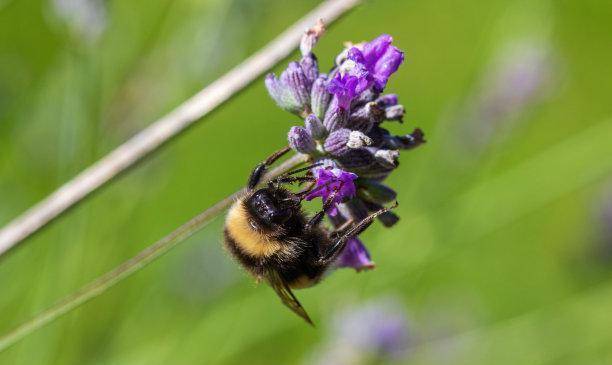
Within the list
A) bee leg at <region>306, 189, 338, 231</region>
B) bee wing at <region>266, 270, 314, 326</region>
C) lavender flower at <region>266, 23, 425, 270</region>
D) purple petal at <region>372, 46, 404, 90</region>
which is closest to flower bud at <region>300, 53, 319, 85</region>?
lavender flower at <region>266, 23, 425, 270</region>

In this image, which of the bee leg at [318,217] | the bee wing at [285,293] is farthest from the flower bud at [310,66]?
the bee wing at [285,293]

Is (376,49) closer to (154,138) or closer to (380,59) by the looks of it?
(380,59)

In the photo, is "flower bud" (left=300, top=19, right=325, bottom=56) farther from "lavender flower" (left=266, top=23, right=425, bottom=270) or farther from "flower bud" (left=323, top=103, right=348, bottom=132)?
"flower bud" (left=323, top=103, right=348, bottom=132)

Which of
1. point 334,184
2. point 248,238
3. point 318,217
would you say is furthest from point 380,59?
point 248,238

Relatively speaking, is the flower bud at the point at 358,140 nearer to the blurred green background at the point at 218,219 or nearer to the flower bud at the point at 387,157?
the flower bud at the point at 387,157

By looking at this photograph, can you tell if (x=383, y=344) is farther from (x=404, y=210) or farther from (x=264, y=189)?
(x=264, y=189)
